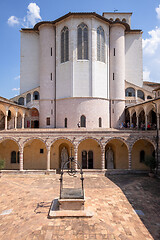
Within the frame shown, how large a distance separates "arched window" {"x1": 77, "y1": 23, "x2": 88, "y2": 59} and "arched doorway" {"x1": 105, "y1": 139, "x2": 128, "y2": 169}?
1429 centimetres

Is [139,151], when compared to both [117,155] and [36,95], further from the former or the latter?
[36,95]

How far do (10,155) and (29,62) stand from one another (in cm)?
1847

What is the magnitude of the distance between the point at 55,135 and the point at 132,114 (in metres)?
13.6

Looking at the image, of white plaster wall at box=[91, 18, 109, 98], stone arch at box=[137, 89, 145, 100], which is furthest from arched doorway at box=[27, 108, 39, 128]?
stone arch at box=[137, 89, 145, 100]

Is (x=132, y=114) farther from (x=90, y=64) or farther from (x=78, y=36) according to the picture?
(x=78, y=36)

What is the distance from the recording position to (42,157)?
24781 mm

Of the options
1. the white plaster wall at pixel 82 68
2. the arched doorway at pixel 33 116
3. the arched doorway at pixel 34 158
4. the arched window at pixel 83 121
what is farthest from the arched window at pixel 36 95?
the arched doorway at pixel 34 158

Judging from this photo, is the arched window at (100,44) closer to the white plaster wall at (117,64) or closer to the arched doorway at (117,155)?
the white plaster wall at (117,64)

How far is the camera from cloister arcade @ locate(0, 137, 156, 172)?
24.1 metres

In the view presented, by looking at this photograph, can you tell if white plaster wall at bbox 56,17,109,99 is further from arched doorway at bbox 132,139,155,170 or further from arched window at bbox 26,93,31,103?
arched doorway at bbox 132,139,155,170

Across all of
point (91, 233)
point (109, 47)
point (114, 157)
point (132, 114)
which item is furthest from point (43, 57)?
point (91, 233)

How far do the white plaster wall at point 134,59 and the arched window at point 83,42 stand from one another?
9.93 metres

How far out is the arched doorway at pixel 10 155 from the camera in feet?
81.4

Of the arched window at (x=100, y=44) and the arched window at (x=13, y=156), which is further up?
the arched window at (x=100, y=44)
